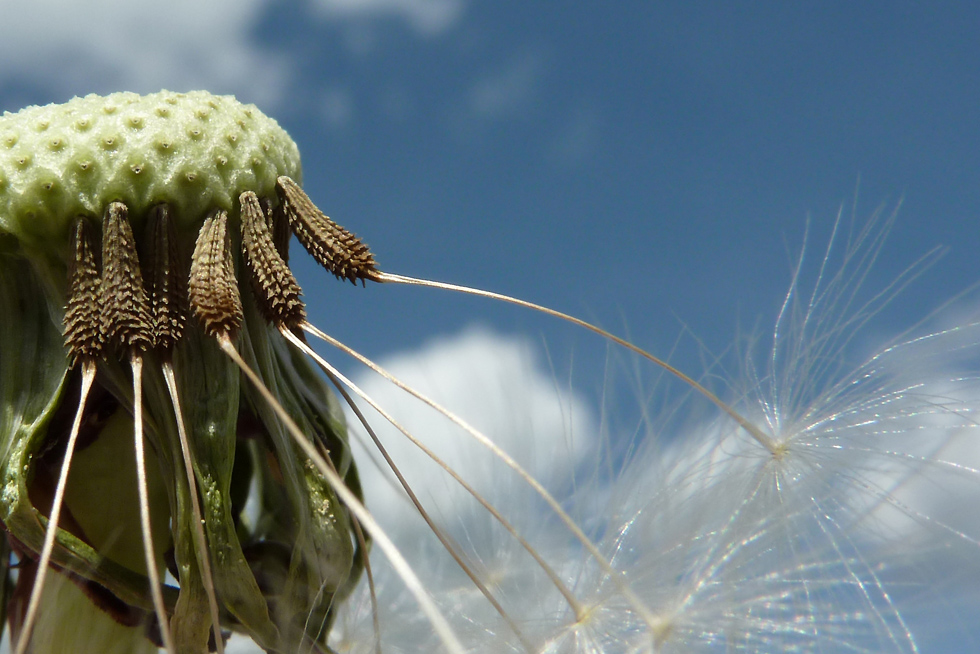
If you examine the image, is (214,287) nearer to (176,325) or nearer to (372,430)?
(176,325)

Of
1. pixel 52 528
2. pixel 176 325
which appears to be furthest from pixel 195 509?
pixel 176 325

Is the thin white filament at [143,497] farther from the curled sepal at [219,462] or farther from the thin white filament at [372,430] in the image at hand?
the thin white filament at [372,430]

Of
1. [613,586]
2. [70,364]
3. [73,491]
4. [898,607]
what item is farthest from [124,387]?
[898,607]

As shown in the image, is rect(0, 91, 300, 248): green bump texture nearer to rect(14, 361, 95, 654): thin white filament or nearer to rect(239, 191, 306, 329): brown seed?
rect(239, 191, 306, 329): brown seed

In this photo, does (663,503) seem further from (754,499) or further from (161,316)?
(161,316)

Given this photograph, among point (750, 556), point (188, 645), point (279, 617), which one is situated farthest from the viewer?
point (750, 556)

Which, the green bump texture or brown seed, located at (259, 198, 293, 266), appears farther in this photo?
brown seed, located at (259, 198, 293, 266)

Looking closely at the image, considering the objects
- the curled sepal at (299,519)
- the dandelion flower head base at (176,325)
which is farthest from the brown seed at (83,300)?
the curled sepal at (299,519)

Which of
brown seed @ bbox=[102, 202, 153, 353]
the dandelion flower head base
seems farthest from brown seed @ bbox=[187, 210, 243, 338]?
brown seed @ bbox=[102, 202, 153, 353]
